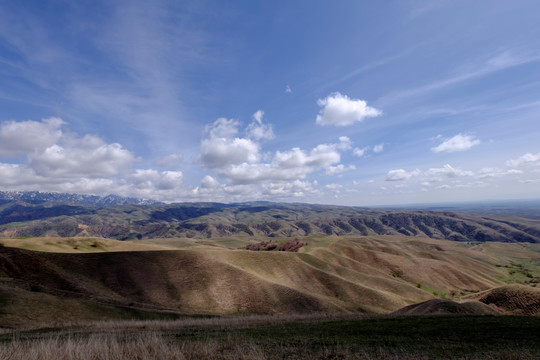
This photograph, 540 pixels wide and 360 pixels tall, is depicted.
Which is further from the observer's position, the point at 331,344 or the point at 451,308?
the point at 451,308

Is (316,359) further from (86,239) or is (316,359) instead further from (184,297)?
(86,239)

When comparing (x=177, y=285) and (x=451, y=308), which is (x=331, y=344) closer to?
(x=451, y=308)

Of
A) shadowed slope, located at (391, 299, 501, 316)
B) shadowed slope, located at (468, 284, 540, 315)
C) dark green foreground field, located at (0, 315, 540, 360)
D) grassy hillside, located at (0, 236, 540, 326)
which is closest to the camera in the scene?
dark green foreground field, located at (0, 315, 540, 360)

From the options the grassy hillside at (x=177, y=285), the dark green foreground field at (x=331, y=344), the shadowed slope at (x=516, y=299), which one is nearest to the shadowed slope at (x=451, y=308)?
the shadowed slope at (x=516, y=299)

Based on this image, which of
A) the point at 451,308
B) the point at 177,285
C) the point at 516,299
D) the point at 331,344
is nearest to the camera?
the point at 331,344

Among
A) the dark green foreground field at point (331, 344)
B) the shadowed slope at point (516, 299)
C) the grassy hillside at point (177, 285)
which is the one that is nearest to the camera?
the dark green foreground field at point (331, 344)

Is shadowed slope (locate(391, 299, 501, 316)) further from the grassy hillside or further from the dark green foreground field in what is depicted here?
the grassy hillside

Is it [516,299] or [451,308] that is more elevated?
[451,308]

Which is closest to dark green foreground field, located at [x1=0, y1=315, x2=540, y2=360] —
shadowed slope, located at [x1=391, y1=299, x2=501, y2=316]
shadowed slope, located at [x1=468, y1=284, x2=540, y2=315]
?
shadowed slope, located at [x1=391, y1=299, x2=501, y2=316]

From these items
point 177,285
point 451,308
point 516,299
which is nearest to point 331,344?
point 451,308

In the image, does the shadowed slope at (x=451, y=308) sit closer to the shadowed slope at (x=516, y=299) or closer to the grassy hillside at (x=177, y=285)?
the shadowed slope at (x=516, y=299)

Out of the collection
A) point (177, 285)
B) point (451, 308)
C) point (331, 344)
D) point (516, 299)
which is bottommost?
point (177, 285)

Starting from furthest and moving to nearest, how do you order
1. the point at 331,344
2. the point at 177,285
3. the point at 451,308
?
the point at 177,285, the point at 451,308, the point at 331,344

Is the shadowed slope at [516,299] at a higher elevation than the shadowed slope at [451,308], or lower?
lower
